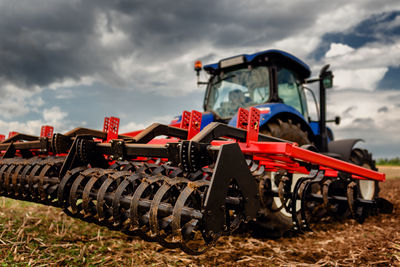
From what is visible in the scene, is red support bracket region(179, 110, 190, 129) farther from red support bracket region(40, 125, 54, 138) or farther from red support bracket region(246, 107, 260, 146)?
red support bracket region(40, 125, 54, 138)

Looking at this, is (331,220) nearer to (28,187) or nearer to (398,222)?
(398,222)

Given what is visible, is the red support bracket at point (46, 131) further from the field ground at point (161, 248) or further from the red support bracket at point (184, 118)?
the red support bracket at point (184, 118)

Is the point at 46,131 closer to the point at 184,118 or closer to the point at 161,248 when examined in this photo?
the point at 184,118

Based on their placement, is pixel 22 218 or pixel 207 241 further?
pixel 22 218

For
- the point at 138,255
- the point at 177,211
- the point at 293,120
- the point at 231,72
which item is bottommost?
the point at 138,255

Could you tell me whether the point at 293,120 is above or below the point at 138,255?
above

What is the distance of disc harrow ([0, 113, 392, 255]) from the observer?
182cm

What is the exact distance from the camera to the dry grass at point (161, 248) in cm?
301

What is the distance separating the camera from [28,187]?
2943mm

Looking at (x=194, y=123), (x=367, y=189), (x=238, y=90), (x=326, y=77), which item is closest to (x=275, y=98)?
(x=238, y=90)

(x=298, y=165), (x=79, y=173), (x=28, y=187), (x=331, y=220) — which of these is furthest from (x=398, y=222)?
(x=28, y=187)

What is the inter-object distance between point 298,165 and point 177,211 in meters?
1.89

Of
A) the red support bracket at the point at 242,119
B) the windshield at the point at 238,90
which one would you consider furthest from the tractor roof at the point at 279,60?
the red support bracket at the point at 242,119

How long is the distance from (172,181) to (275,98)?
3.22m
